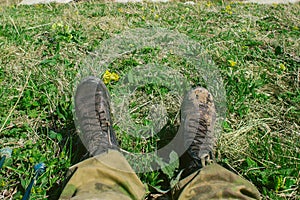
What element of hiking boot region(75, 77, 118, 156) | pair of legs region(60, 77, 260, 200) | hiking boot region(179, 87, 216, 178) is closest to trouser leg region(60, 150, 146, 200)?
pair of legs region(60, 77, 260, 200)

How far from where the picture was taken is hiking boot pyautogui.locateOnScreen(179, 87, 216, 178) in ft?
5.27

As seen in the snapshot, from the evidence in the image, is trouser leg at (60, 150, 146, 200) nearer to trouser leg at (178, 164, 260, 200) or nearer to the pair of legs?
the pair of legs

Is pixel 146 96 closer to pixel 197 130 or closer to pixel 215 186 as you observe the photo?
pixel 197 130

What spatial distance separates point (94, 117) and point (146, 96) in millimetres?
643

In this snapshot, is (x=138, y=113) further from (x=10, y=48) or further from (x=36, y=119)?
(x=10, y=48)

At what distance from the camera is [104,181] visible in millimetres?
1370

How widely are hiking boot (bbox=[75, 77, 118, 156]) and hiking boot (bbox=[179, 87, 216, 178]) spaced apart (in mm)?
405

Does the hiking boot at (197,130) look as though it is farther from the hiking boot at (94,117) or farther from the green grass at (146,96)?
the hiking boot at (94,117)

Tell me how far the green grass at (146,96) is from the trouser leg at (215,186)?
228 mm

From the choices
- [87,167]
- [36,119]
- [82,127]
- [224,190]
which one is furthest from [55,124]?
[224,190]

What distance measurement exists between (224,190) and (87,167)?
2.00 feet

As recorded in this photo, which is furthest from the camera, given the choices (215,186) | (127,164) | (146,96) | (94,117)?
(146,96)

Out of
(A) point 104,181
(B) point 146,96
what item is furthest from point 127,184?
(B) point 146,96

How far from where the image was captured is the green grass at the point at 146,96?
157cm
